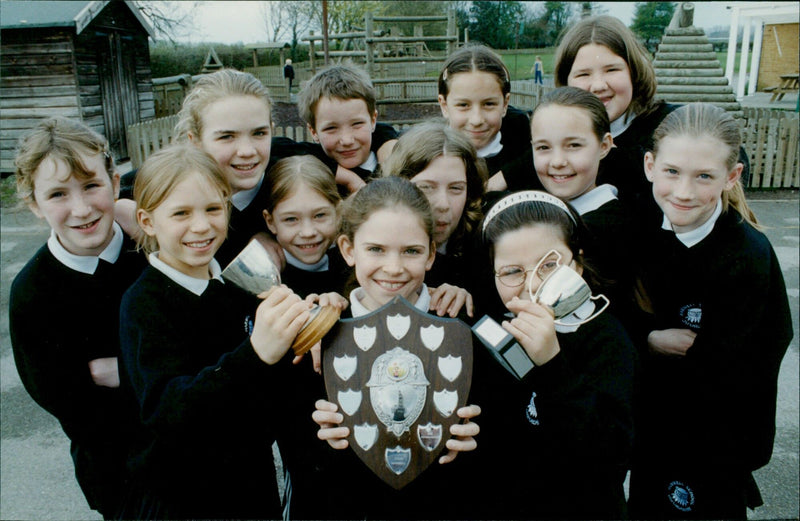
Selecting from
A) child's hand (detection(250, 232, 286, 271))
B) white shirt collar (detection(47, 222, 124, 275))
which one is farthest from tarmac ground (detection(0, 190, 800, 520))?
child's hand (detection(250, 232, 286, 271))

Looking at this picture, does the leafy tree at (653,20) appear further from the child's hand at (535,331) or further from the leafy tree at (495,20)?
the child's hand at (535,331)

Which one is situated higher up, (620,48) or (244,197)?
(620,48)

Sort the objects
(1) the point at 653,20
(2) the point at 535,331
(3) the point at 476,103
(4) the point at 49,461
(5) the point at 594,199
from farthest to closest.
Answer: (1) the point at 653,20 → (4) the point at 49,461 → (3) the point at 476,103 → (5) the point at 594,199 → (2) the point at 535,331

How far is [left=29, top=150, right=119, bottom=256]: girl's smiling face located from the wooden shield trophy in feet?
3.62

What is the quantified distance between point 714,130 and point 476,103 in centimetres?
121

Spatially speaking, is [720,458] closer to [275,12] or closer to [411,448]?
[411,448]

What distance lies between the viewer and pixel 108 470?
2.28m

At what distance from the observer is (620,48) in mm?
2869

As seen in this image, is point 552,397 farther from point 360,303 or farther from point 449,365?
point 360,303

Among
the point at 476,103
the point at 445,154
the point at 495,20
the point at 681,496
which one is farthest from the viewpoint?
the point at 495,20

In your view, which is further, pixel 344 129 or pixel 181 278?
pixel 344 129

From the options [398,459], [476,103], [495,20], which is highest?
[495,20]

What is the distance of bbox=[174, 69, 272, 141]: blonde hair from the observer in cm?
272

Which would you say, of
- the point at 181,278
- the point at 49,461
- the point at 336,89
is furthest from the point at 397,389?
the point at 49,461
